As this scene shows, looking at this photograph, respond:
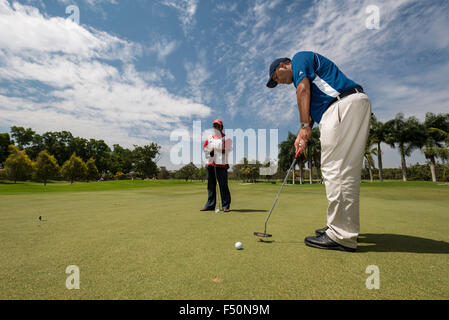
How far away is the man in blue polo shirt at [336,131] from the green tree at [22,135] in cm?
9006

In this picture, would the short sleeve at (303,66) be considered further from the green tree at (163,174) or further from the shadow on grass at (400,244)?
the green tree at (163,174)

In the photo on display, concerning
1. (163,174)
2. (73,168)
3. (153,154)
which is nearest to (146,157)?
(153,154)

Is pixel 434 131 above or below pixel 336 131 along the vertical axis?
above

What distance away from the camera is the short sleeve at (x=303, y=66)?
2.87 m

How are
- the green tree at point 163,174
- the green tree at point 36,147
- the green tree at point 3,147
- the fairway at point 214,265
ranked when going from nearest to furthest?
the fairway at point 214,265, the green tree at point 3,147, the green tree at point 36,147, the green tree at point 163,174

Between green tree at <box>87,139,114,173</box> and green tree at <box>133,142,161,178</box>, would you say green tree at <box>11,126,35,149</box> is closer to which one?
green tree at <box>87,139,114,173</box>

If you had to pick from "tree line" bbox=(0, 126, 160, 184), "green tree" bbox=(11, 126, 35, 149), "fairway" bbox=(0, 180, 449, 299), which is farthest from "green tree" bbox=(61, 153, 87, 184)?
"fairway" bbox=(0, 180, 449, 299)

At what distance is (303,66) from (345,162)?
1.44 meters

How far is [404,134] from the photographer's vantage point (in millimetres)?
37156

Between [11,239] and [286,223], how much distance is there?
4.29 m

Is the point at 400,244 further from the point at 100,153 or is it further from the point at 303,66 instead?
the point at 100,153

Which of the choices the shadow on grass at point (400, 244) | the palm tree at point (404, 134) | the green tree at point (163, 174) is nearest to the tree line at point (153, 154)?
the palm tree at point (404, 134)

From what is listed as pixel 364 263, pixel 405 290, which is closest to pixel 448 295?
pixel 405 290
